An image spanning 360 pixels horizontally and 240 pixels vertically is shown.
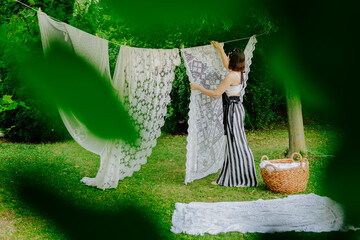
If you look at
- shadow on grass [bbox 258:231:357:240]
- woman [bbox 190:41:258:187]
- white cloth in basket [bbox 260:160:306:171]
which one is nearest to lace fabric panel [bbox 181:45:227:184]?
woman [bbox 190:41:258:187]

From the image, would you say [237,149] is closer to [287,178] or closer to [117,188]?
[287,178]

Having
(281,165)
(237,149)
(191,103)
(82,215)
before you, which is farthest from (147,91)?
(82,215)

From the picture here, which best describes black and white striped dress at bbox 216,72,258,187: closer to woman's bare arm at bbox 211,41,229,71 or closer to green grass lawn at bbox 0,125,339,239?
green grass lawn at bbox 0,125,339,239

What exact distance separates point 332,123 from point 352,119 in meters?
0.02

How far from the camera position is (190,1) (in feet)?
1.17

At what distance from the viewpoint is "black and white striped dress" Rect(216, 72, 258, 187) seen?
4176mm

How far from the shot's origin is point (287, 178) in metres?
3.92

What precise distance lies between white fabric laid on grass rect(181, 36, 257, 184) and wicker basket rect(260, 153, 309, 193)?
82cm

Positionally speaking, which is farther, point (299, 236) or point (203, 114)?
point (203, 114)

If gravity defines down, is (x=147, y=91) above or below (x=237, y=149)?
above

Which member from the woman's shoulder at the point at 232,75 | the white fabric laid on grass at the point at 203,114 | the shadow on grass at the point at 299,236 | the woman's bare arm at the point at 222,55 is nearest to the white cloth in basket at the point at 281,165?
the white fabric laid on grass at the point at 203,114

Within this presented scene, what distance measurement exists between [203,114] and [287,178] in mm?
1136

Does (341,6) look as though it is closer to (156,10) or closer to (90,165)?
(156,10)

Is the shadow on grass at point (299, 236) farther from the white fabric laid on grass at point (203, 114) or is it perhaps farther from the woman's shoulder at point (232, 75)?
the white fabric laid on grass at point (203, 114)
